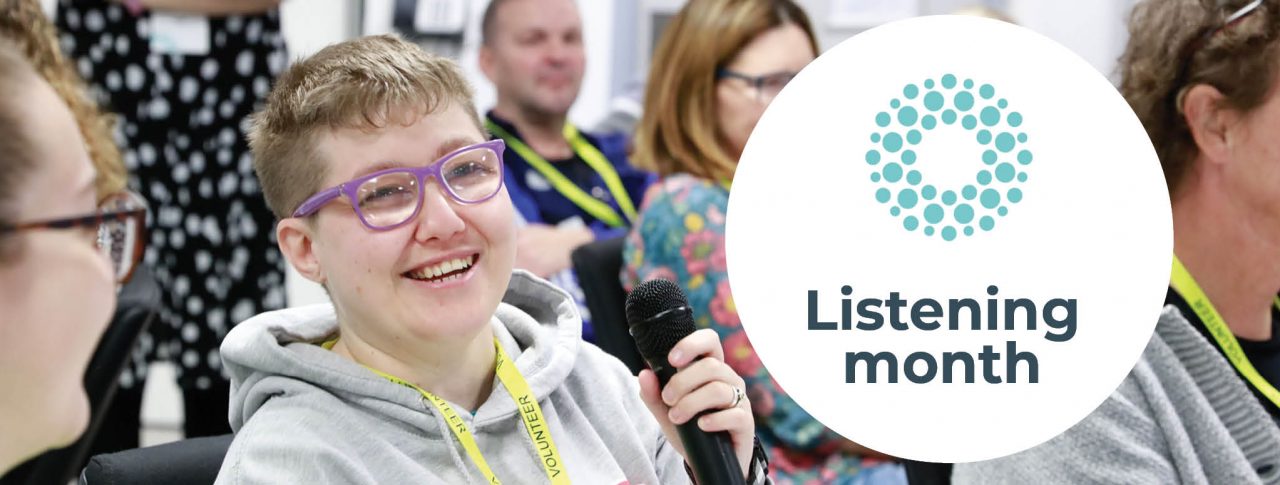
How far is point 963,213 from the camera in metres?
1.25

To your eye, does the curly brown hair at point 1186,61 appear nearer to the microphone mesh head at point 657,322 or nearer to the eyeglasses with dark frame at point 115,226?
the microphone mesh head at point 657,322

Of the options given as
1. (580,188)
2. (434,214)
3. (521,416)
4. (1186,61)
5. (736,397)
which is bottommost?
(580,188)

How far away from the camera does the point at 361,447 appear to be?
4.53 ft

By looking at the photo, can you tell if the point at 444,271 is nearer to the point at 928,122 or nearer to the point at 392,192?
the point at 392,192

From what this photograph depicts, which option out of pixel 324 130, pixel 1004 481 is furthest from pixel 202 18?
pixel 1004 481

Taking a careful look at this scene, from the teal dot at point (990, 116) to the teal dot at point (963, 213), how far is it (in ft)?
0.26

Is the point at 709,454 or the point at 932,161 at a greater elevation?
the point at 932,161

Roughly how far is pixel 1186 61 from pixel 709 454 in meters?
0.89

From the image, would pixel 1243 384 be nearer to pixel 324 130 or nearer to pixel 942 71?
pixel 942 71

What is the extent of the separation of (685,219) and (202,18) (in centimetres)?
134

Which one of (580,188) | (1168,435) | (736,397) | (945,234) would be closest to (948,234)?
(945,234)

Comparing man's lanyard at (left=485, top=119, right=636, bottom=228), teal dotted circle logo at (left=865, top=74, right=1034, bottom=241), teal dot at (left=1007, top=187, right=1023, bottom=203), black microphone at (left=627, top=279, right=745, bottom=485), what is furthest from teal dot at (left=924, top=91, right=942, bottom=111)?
man's lanyard at (left=485, top=119, right=636, bottom=228)

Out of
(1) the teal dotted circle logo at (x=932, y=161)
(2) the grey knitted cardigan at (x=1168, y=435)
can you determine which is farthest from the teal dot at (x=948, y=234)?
(2) the grey knitted cardigan at (x=1168, y=435)

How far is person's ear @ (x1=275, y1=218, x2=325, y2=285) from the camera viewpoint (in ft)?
4.69
